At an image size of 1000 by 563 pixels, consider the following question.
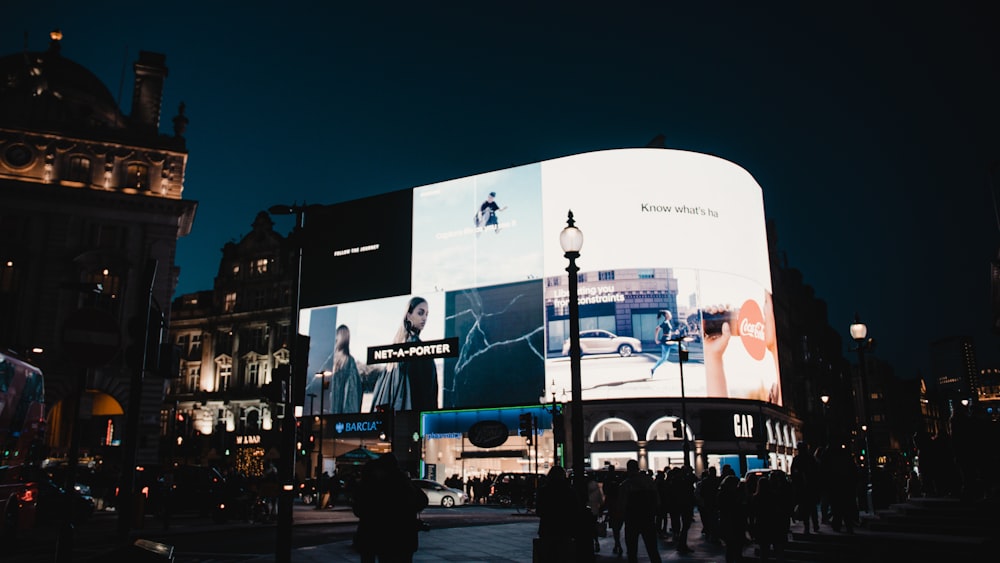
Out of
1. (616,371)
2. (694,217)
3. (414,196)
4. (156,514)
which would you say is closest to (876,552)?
(156,514)

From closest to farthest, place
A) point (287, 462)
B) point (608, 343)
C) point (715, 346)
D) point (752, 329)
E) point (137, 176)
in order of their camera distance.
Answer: point (287, 462) < point (137, 176) < point (608, 343) < point (715, 346) < point (752, 329)

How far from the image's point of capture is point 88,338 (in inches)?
356

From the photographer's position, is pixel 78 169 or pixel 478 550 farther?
pixel 78 169

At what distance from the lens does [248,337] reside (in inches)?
2997

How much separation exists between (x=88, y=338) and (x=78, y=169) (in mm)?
46352

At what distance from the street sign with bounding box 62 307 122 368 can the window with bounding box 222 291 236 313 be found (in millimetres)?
71979

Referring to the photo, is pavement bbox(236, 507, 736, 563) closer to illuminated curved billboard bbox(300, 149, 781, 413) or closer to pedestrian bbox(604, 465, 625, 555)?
pedestrian bbox(604, 465, 625, 555)

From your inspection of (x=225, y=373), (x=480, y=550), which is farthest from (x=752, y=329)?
(x=225, y=373)

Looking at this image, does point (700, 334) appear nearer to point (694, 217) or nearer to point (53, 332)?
point (694, 217)

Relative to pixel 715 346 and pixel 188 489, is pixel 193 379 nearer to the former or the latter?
pixel 188 489

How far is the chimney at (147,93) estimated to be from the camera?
5362 centimetres

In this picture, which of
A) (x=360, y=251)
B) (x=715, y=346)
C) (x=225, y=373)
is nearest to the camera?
(x=715, y=346)

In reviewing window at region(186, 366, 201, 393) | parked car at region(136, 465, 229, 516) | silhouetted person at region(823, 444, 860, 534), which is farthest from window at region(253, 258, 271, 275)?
silhouetted person at region(823, 444, 860, 534)

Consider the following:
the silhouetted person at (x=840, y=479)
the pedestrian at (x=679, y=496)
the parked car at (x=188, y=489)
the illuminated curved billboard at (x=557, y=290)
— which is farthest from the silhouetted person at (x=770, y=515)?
the illuminated curved billboard at (x=557, y=290)
